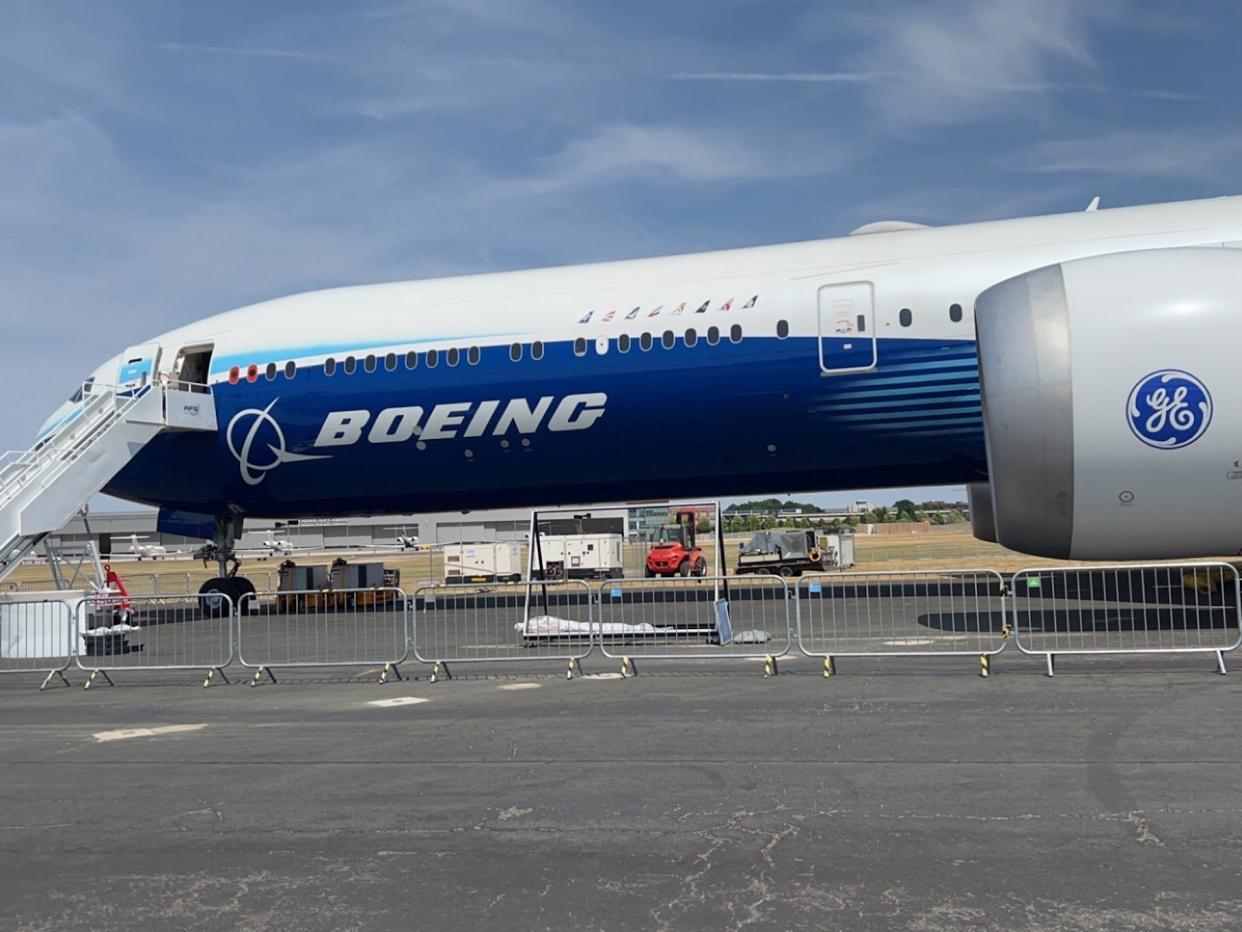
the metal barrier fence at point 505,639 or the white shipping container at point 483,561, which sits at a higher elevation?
the white shipping container at point 483,561

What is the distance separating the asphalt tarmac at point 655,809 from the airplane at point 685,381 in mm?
3636

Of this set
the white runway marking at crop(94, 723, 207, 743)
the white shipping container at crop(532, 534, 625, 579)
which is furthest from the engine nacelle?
the white shipping container at crop(532, 534, 625, 579)

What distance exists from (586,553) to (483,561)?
576 cm

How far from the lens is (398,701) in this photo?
9.94 meters

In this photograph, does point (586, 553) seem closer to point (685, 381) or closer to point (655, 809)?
point (685, 381)

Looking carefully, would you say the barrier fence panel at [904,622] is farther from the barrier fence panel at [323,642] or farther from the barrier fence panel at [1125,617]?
the barrier fence panel at [323,642]

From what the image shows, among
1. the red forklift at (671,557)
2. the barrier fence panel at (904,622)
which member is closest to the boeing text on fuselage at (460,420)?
the barrier fence panel at (904,622)

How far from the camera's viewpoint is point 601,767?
271 inches

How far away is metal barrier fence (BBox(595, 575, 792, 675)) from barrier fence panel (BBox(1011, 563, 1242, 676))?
97.3 inches

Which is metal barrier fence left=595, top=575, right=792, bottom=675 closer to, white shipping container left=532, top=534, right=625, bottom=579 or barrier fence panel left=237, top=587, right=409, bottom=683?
barrier fence panel left=237, top=587, right=409, bottom=683

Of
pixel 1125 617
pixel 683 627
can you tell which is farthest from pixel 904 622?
pixel 683 627

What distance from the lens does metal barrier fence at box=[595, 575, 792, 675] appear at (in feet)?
39.0

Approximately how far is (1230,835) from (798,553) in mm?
28134

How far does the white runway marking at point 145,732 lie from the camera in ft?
28.4
